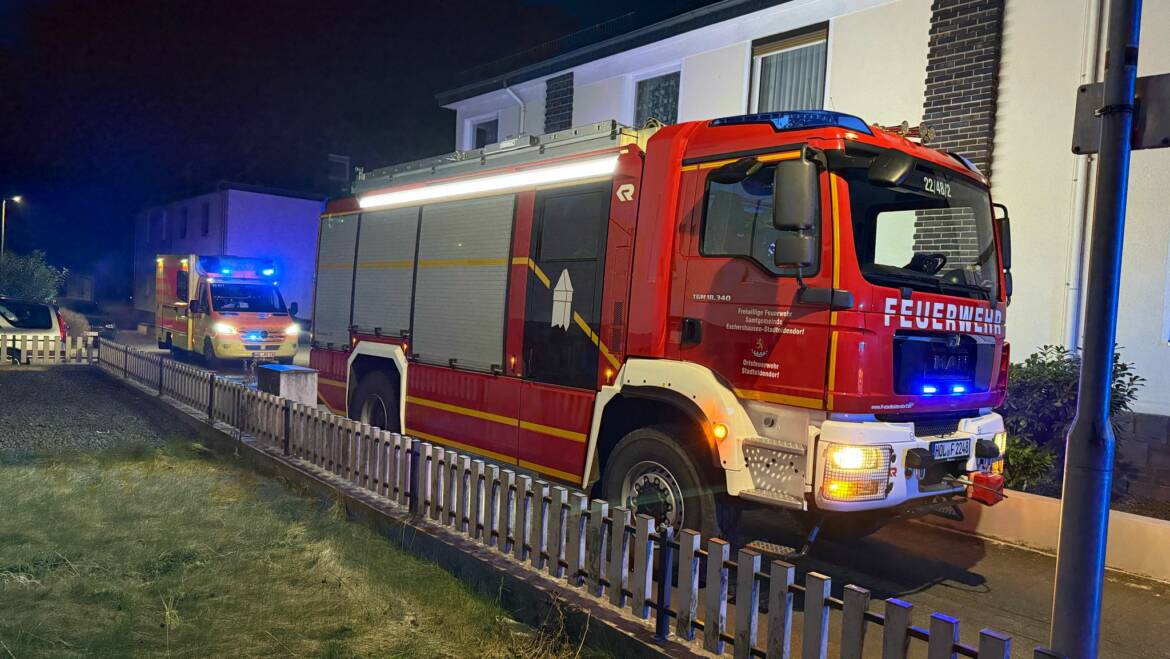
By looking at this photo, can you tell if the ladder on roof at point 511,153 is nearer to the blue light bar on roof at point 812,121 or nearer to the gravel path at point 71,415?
the blue light bar on roof at point 812,121

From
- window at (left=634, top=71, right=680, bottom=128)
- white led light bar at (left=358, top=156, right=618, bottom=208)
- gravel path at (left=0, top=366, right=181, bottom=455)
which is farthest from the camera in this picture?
window at (left=634, top=71, right=680, bottom=128)

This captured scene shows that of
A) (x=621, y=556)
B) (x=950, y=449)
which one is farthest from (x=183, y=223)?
(x=950, y=449)

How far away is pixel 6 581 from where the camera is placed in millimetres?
4977

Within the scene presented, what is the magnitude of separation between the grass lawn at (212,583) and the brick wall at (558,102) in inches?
408

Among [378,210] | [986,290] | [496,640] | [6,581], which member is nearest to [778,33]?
[378,210]

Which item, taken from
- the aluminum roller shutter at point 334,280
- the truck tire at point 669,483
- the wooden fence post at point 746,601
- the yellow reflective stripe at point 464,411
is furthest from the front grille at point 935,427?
the aluminum roller shutter at point 334,280

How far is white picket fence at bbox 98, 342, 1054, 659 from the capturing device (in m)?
3.37

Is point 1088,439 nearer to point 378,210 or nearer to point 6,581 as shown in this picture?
point 6,581

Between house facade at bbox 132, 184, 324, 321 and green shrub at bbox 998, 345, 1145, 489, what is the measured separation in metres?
29.4

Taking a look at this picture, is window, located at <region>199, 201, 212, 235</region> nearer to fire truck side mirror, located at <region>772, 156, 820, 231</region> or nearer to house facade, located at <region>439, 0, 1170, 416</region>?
house facade, located at <region>439, 0, 1170, 416</region>

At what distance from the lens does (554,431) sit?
6648mm

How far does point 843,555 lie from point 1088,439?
3218 millimetres

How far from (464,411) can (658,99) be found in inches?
339

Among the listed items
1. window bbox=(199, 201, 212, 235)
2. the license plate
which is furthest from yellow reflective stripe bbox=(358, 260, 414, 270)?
window bbox=(199, 201, 212, 235)
